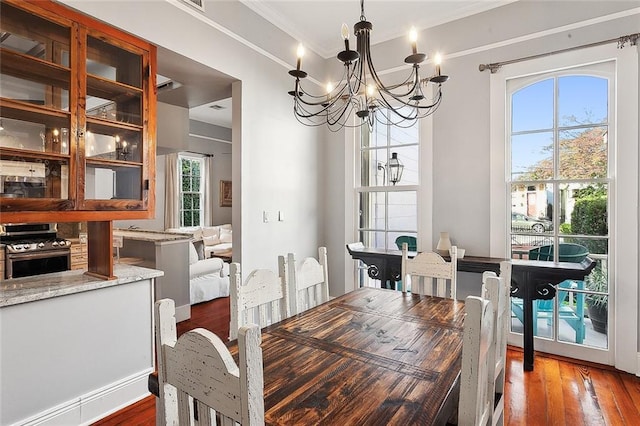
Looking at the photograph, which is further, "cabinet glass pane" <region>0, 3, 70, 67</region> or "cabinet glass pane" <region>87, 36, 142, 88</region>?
"cabinet glass pane" <region>87, 36, 142, 88</region>

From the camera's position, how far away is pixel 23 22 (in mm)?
1757

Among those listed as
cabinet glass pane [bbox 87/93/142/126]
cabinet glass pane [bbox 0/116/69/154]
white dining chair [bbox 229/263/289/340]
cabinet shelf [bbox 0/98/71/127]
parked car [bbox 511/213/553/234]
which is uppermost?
cabinet glass pane [bbox 87/93/142/126]

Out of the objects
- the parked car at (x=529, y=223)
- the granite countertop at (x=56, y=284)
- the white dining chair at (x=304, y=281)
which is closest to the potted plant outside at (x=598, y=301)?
the parked car at (x=529, y=223)

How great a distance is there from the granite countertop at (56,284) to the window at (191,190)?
4828mm

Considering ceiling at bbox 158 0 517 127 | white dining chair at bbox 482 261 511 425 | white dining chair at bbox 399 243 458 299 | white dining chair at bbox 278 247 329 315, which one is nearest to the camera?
white dining chair at bbox 482 261 511 425

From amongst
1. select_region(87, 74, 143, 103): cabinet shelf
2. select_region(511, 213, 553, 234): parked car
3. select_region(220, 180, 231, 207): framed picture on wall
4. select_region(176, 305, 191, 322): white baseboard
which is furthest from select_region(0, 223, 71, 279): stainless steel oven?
select_region(220, 180, 231, 207): framed picture on wall

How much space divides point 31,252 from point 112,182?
1537 mm

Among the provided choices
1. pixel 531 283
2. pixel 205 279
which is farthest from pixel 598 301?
pixel 205 279

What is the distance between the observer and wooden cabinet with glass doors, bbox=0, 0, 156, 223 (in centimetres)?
172

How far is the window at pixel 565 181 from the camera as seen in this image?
106 inches

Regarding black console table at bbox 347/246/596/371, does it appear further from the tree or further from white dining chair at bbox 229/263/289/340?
white dining chair at bbox 229/263/289/340

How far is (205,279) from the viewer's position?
4445 millimetres

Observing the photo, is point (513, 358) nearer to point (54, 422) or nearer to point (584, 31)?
point (584, 31)

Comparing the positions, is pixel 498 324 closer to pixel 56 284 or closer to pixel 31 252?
pixel 56 284
